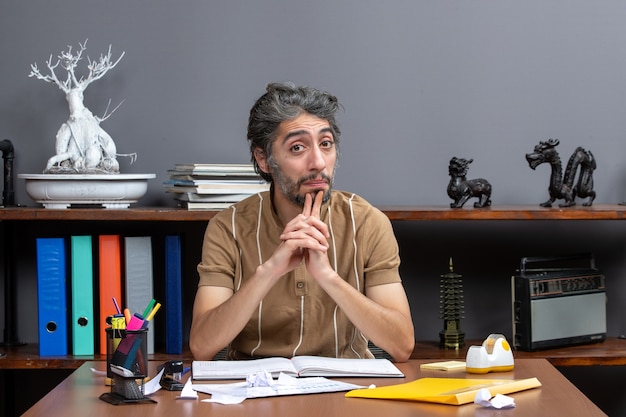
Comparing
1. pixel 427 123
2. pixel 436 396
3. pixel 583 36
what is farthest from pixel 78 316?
pixel 583 36

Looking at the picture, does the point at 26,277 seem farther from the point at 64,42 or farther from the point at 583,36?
the point at 583,36

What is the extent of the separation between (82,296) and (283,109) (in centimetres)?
95

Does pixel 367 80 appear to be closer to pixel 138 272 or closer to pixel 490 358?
pixel 138 272

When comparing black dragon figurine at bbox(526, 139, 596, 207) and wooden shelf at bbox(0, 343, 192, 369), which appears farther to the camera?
black dragon figurine at bbox(526, 139, 596, 207)

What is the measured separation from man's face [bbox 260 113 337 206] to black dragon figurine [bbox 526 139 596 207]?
33.3 inches

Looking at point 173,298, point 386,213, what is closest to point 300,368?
point 386,213

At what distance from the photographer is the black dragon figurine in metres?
2.89

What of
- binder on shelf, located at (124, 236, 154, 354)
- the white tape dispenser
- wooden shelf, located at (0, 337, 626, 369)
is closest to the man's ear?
binder on shelf, located at (124, 236, 154, 354)

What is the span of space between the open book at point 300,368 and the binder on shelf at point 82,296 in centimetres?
101

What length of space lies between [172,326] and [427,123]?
109 cm

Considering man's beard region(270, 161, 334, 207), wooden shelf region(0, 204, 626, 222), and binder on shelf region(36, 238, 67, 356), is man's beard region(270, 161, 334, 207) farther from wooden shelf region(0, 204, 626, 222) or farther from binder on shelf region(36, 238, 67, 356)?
binder on shelf region(36, 238, 67, 356)

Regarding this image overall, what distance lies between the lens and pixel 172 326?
286cm

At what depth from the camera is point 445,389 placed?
1661 mm

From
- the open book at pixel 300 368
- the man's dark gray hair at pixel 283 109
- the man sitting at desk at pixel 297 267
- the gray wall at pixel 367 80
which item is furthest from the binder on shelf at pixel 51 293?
the open book at pixel 300 368
